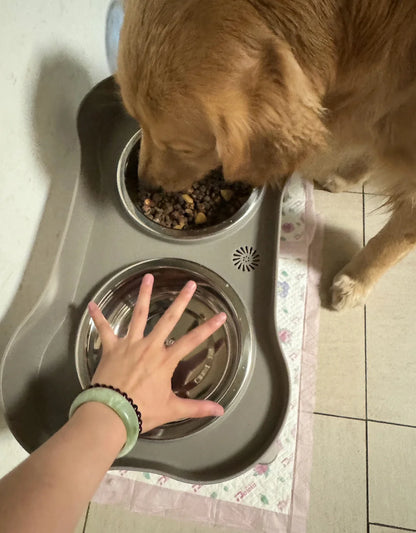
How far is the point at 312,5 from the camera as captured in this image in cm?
63

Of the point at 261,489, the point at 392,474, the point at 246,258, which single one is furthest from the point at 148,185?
the point at 392,474

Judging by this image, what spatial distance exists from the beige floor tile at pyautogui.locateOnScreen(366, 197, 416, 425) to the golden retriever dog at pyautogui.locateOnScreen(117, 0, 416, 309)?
0.53 metres

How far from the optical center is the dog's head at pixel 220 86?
64 centimetres

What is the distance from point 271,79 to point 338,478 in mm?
1041

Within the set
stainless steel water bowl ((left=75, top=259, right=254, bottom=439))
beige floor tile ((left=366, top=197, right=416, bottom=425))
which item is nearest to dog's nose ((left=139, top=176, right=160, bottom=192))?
stainless steel water bowl ((left=75, top=259, right=254, bottom=439))

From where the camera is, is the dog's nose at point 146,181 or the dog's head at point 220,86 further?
the dog's nose at point 146,181

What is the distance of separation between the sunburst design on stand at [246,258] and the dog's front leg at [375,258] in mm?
288

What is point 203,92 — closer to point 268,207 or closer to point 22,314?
point 268,207

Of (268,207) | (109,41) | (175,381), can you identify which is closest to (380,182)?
(268,207)

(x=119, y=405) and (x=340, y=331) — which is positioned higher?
(x=119, y=405)

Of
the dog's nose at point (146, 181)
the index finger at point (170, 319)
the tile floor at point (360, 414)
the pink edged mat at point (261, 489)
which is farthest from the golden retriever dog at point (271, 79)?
the pink edged mat at point (261, 489)

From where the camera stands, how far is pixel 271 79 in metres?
0.67

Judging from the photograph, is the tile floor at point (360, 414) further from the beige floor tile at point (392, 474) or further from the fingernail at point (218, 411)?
the fingernail at point (218, 411)

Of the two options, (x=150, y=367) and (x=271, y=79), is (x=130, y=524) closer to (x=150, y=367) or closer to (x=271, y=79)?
(x=150, y=367)
